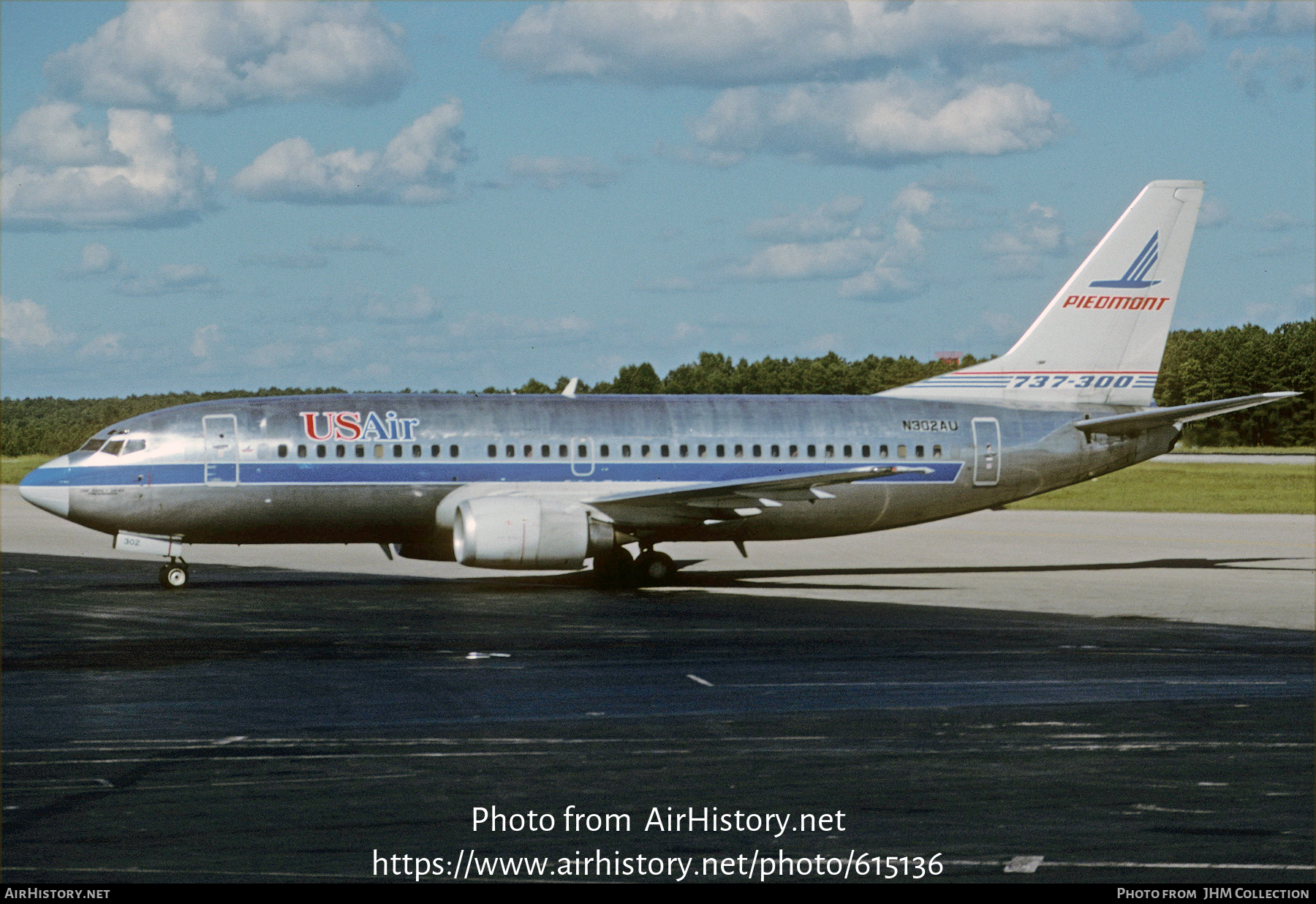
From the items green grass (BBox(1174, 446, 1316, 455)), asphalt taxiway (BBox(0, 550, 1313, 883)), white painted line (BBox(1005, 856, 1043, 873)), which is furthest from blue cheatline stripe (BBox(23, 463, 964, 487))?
green grass (BBox(1174, 446, 1316, 455))

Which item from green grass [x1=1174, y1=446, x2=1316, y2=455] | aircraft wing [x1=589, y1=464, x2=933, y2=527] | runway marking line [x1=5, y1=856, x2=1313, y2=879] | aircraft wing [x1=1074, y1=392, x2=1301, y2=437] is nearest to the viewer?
runway marking line [x1=5, y1=856, x2=1313, y2=879]

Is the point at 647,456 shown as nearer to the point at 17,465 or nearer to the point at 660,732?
the point at 660,732

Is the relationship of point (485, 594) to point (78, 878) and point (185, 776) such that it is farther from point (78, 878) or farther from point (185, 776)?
point (78, 878)

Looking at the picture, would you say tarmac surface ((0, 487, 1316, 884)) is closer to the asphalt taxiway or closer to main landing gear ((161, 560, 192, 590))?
the asphalt taxiway

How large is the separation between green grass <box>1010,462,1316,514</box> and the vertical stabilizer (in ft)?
84.5

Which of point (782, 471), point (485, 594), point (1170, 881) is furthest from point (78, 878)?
point (782, 471)

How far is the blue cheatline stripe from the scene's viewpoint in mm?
33438

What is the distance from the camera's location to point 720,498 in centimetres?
3500

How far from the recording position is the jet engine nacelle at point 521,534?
32.5 metres

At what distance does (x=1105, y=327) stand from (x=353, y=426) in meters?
20.1

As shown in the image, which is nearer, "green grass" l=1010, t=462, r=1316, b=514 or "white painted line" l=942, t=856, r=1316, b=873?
"white painted line" l=942, t=856, r=1316, b=873

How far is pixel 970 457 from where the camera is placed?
37938mm

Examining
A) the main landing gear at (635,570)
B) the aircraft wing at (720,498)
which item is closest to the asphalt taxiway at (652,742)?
the aircraft wing at (720,498)

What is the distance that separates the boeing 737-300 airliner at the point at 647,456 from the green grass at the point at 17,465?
78880mm
